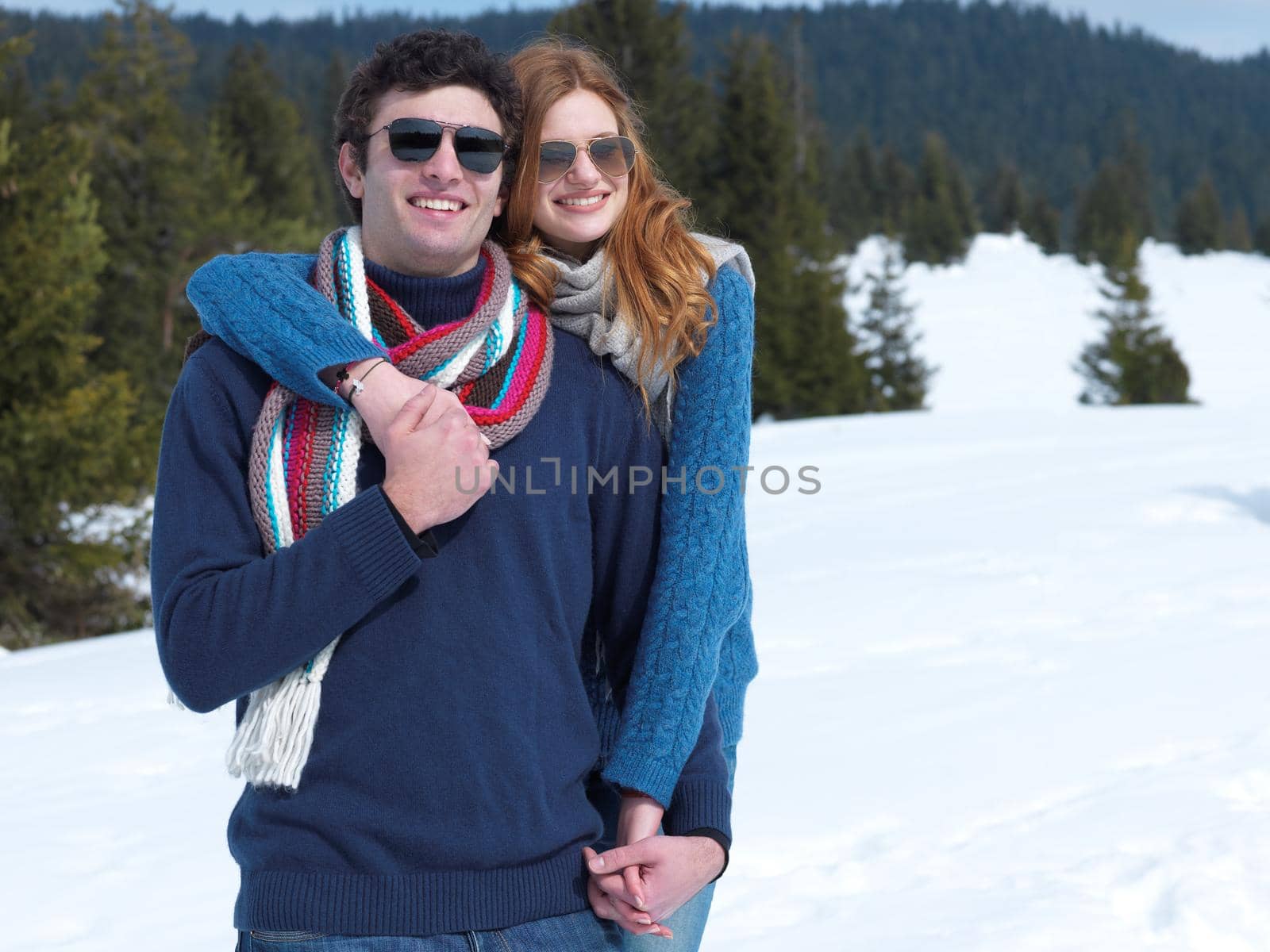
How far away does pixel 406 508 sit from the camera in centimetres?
161

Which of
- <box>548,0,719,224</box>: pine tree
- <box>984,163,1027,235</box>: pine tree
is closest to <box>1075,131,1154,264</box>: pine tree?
<box>984,163,1027,235</box>: pine tree

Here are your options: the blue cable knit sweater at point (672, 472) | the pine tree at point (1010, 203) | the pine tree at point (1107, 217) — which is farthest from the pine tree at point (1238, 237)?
the blue cable knit sweater at point (672, 472)

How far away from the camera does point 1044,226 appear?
223 ft

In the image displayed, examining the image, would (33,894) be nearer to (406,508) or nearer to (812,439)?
(406,508)

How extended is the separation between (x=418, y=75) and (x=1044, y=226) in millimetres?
70945

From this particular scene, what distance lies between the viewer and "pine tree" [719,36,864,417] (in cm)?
2558

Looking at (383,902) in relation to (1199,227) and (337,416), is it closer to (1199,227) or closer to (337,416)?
(337,416)

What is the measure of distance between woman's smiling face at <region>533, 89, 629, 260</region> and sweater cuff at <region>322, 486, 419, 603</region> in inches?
29.3

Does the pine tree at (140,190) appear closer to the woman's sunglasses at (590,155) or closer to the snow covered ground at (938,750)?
the snow covered ground at (938,750)

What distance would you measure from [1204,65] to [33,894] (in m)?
180

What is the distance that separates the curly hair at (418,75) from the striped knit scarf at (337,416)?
165 millimetres

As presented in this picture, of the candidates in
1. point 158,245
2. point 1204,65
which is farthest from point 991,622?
point 1204,65

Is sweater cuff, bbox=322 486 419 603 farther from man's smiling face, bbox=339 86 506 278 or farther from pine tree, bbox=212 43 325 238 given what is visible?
pine tree, bbox=212 43 325 238

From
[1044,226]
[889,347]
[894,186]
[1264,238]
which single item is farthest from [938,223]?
[889,347]
